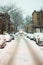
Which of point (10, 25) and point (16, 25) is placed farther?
point (10, 25)

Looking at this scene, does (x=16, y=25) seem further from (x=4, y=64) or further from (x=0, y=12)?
(x=4, y=64)

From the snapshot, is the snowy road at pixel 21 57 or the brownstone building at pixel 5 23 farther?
the brownstone building at pixel 5 23

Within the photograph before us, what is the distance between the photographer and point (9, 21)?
73.0 ft

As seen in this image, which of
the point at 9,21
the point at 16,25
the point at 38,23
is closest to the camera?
the point at 16,25

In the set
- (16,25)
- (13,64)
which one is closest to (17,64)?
(13,64)

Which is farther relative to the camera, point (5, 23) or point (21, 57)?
point (5, 23)

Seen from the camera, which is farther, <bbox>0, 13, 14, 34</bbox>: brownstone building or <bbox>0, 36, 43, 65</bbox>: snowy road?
<bbox>0, 13, 14, 34</bbox>: brownstone building

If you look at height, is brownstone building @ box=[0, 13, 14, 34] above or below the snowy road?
above

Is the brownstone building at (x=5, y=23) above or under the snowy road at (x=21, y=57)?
above

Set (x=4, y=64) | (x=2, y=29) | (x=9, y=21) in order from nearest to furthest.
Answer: (x=4, y=64), (x=2, y=29), (x=9, y=21)

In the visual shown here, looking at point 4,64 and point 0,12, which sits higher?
point 0,12

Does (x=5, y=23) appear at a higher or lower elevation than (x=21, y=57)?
higher

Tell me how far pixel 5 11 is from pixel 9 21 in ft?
5.35

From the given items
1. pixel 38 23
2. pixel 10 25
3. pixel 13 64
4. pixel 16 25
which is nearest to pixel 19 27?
pixel 16 25
